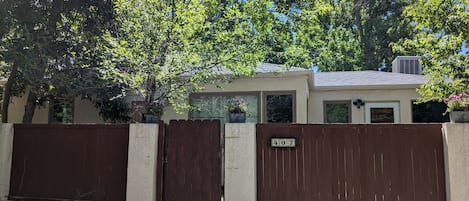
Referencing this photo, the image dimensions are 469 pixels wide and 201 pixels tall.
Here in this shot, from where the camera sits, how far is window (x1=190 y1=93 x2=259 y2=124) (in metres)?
10.8

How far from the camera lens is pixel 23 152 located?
775cm

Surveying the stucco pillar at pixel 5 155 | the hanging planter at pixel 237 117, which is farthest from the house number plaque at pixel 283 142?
the stucco pillar at pixel 5 155

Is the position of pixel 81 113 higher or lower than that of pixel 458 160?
higher

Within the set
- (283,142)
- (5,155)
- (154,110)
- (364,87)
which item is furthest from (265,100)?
(5,155)

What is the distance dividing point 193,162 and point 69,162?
Result: 97.9 inches

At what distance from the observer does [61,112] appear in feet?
41.9

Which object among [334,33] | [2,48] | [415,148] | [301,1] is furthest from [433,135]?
[334,33]

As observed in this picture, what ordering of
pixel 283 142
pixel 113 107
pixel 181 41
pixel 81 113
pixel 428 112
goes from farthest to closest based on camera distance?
pixel 428 112 → pixel 81 113 → pixel 113 107 → pixel 181 41 → pixel 283 142

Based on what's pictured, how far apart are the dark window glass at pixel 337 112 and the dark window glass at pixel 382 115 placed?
78 cm

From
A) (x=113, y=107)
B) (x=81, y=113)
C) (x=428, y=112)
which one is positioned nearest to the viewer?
(x=113, y=107)

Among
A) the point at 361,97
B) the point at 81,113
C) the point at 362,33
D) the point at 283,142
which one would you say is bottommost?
the point at 283,142

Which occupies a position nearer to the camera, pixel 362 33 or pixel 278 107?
pixel 278 107

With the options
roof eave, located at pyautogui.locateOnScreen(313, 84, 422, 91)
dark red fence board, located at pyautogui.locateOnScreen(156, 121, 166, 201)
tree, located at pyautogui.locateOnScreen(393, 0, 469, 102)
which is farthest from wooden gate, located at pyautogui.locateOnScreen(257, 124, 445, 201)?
roof eave, located at pyautogui.locateOnScreen(313, 84, 422, 91)

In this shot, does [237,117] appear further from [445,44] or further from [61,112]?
[61,112]
